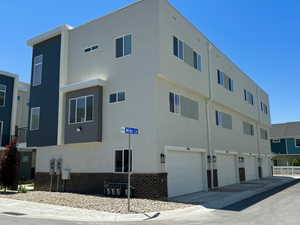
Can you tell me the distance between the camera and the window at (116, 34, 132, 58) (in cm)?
1639

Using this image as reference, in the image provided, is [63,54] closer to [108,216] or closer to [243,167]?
[108,216]

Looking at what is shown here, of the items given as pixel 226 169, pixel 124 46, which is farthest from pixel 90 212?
pixel 226 169

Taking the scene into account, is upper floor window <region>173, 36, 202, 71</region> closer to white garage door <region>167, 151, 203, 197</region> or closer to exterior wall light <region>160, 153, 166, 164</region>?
white garage door <region>167, 151, 203, 197</region>

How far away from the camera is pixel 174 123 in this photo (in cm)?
1619

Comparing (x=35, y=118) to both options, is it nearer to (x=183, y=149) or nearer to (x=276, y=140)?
(x=183, y=149)

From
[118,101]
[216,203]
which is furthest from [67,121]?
[216,203]

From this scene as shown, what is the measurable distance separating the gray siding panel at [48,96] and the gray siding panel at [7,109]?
7.75m

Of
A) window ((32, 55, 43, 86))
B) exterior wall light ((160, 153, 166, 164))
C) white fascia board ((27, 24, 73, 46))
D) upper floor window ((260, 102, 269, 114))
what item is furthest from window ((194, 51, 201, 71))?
upper floor window ((260, 102, 269, 114))

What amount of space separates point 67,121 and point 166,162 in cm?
726

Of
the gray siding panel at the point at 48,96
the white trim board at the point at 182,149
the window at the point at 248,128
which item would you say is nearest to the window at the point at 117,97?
the white trim board at the point at 182,149

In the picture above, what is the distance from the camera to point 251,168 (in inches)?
1153

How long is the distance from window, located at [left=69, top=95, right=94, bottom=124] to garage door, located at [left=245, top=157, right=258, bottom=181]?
1806 cm

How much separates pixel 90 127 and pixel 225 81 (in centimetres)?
1327

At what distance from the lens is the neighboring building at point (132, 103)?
14977 mm
